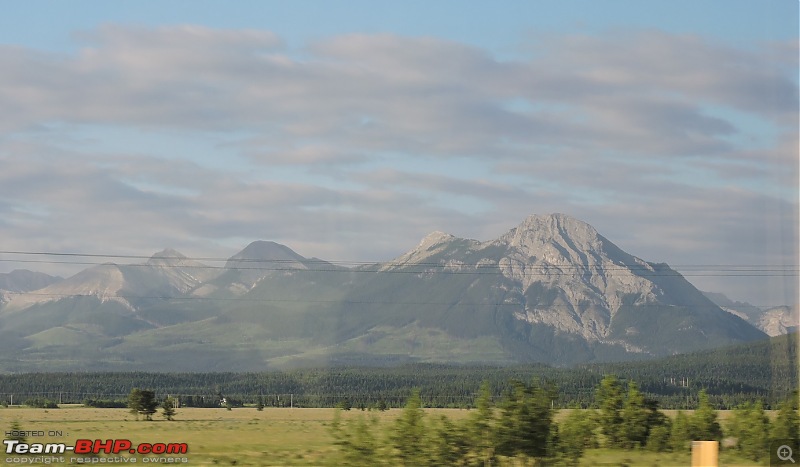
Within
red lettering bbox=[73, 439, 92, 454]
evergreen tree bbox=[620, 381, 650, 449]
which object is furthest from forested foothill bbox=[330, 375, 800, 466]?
evergreen tree bbox=[620, 381, 650, 449]

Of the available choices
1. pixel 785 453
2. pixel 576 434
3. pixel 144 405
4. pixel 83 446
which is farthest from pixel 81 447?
pixel 144 405

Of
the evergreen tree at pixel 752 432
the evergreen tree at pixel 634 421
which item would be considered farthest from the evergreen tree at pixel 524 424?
the evergreen tree at pixel 634 421

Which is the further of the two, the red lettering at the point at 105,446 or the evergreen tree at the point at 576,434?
the evergreen tree at the point at 576,434

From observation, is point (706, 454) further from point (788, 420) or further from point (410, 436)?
point (410, 436)

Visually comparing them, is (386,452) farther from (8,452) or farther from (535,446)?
(8,452)

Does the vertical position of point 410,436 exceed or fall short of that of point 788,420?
it falls short

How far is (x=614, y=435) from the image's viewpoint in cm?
6112

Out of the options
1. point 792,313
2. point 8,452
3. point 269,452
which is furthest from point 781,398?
point 8,452

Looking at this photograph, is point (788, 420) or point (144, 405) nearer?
point (788, 420)

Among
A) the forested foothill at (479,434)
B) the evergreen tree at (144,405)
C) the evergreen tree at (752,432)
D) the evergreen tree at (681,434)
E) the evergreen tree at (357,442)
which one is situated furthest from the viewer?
the evergreen tree at (144,405)

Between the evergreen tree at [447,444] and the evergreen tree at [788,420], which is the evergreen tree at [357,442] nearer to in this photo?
the evergreen tree at [447,444]

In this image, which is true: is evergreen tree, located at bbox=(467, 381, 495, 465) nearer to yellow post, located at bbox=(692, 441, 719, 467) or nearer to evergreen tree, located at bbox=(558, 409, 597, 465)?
evergreen tree, located at bbox=(558, 409, 597, 465)

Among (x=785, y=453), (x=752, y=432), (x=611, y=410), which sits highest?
(x=611, y=410)

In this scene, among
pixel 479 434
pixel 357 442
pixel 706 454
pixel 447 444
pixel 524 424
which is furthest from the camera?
pixel 479 434
